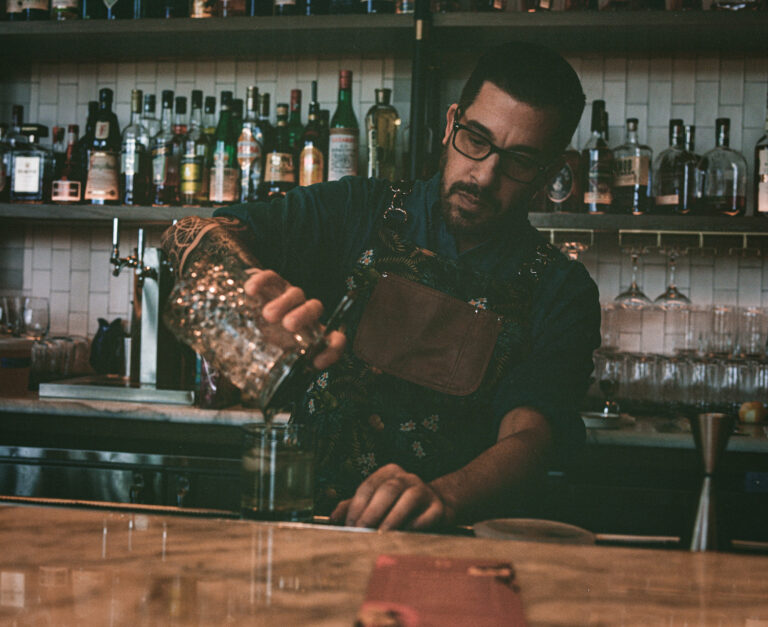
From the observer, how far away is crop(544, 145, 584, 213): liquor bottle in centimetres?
236

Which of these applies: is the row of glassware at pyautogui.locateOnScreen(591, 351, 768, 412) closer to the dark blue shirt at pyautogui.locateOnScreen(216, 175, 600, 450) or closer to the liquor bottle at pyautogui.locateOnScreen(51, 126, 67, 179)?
the dark blue shirt at pyautogui.locateOnScreen(216, 175, 600, 450)

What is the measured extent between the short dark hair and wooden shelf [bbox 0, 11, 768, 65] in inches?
36.2

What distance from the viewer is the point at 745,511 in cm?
199

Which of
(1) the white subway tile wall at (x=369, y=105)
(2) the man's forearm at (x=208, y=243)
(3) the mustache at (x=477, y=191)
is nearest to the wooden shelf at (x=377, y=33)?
(1) the white subway tile wall at (x=369, y=105)

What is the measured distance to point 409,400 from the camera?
4.90ft

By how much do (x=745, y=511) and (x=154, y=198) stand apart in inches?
77.8

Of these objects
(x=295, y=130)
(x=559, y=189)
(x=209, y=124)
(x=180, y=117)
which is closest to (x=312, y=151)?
(x=295, y=130)

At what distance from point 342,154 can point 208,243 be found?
1.38 meters

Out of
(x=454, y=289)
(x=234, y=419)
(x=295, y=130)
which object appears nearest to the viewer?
(x=454, y=289)

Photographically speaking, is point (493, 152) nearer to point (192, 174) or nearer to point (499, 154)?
point (499, 154)

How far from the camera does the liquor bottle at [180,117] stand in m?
2.50

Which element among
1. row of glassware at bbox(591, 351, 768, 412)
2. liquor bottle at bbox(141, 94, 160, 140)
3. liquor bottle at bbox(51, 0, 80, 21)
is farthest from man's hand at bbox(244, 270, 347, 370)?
liquor bottle at bbox(51, 0, 80, 21)

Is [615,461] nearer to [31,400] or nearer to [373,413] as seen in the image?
[373,413]

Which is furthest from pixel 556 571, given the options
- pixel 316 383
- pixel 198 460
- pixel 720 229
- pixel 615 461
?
pixel 720 229
